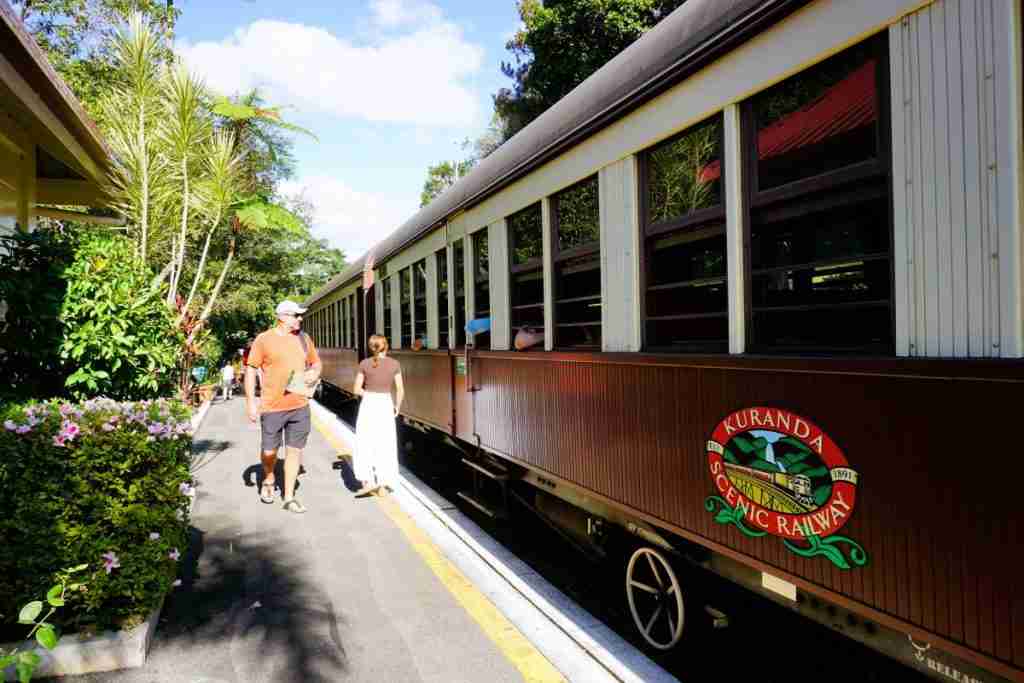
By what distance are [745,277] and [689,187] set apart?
58 centimetres

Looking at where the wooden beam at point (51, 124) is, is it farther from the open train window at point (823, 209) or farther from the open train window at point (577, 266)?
the open train window at point (823, 209)

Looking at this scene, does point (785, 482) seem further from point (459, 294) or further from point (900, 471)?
point (459, 294)

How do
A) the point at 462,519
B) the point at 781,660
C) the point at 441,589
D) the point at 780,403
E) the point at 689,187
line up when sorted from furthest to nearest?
the point at 462,519, the point at 441,589, the point at 781,660, the point at 689,187, the point at 780,403

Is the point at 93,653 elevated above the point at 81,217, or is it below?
below

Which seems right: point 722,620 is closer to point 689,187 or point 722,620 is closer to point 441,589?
point 441,589

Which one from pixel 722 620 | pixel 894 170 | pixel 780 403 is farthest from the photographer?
pixel 722 620

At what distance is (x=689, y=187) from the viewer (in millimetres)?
3230

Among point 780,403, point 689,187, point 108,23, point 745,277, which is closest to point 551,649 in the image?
point 780,403

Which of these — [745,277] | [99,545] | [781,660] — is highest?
[745,277]

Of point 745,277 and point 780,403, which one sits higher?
point 745,277

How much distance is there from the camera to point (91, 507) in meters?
3.34

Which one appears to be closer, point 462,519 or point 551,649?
point 551,649

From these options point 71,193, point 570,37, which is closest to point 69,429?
point 71,193

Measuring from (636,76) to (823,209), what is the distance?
1366 millimetres
